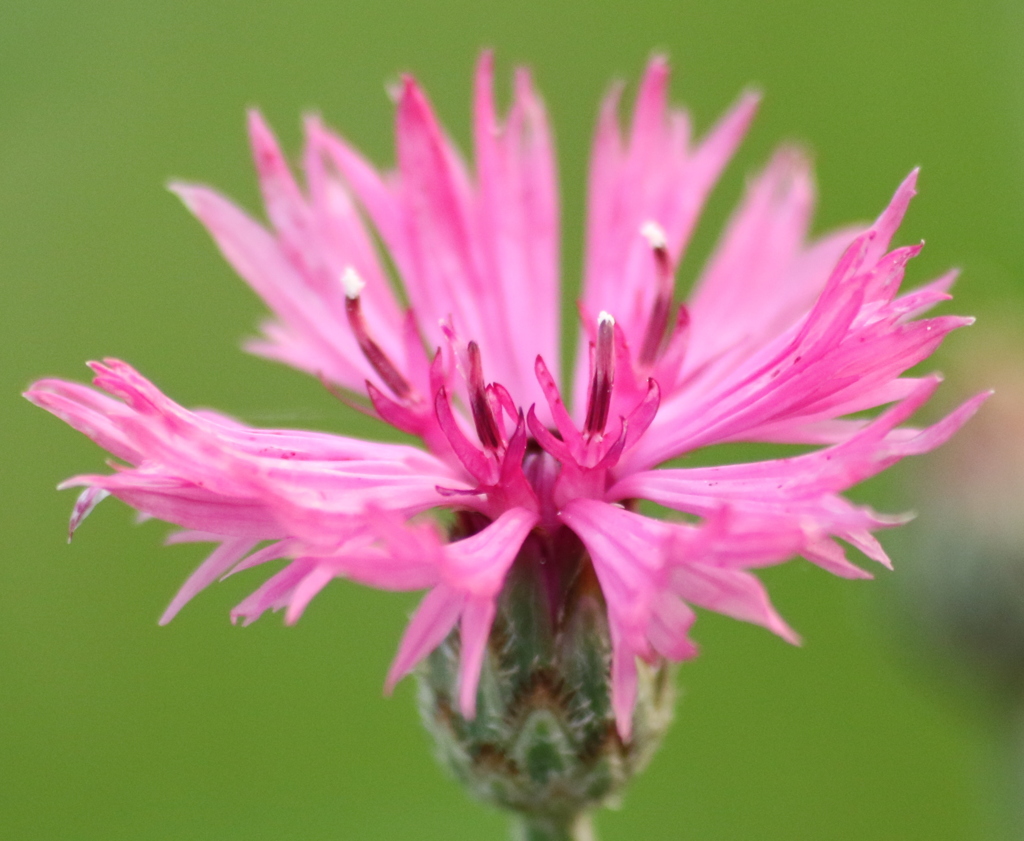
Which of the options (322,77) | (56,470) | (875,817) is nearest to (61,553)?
(56,470)

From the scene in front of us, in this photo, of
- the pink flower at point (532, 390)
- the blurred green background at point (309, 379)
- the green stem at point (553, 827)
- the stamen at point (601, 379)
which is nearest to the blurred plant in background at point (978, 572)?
the blurred green background at point (309, 379)

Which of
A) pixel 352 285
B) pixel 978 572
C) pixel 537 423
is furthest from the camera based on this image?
pixel 978 572

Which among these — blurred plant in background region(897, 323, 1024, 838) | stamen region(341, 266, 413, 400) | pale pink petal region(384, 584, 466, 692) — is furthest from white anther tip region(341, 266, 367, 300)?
blurred plant in background region(897, 323, 1024, 838)

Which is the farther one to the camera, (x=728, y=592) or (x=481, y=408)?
(x=481, y=408)

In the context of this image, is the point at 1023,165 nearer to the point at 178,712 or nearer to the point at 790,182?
the point at 790,182

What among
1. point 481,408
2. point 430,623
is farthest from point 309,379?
point 430,623

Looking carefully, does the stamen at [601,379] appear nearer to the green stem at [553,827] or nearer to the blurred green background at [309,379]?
the green stem at [553,827]

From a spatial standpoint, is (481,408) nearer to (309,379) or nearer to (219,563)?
(219,563)
